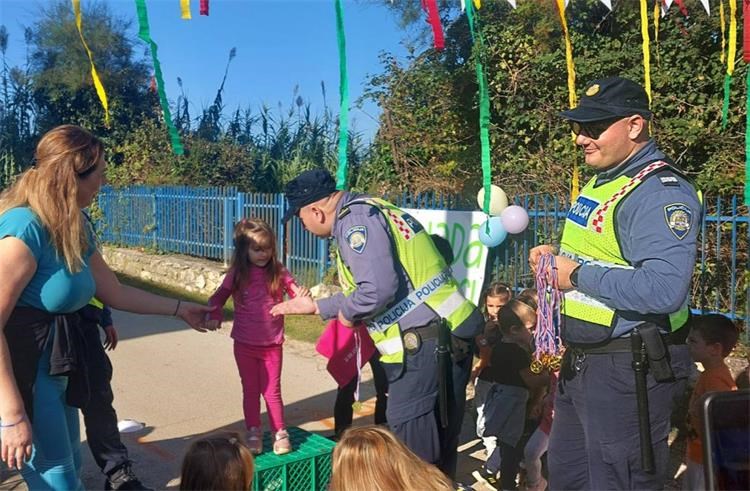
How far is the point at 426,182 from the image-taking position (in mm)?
10688

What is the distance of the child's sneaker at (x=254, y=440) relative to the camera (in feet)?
11.9

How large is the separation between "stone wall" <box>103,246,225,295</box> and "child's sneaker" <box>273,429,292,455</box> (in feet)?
24.1

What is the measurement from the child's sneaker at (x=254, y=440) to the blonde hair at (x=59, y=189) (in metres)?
1.50

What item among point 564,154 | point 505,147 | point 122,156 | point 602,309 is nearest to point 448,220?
point 564,154

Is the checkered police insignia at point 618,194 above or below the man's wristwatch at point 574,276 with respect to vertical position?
above

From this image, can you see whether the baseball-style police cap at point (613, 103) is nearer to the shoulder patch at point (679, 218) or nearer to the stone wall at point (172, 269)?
the shoulder patch at point (679, 218)

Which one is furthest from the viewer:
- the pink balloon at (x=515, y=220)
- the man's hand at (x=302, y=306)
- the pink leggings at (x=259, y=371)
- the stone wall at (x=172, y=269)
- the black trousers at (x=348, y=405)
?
the stone wall at (x=172, y=269)

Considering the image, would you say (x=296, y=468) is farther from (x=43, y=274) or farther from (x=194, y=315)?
(x=43, y=274)

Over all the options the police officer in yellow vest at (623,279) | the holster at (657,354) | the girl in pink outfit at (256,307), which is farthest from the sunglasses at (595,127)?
the girl in pink outfit at (256,307)

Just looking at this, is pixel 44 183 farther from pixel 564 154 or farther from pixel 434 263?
pixel 564 154

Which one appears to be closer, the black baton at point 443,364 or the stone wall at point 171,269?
the black baton at point 443,364

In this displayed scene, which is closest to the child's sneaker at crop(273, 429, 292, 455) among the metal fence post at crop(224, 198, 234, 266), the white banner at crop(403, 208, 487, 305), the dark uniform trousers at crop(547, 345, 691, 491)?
the dark uniform trousers at crop(547, 345, 691, 491)

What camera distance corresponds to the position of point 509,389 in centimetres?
376

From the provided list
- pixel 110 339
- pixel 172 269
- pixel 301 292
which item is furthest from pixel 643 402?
pixel 172 269
